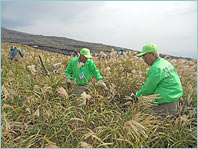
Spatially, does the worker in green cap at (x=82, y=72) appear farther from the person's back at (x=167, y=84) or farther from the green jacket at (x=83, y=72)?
the person's back at (x=167, y=84)

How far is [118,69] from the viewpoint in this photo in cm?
525

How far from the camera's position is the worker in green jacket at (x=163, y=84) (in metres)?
2.40

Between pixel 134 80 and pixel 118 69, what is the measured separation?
1.19 m

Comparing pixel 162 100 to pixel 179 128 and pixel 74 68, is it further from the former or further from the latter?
pixel 74 68

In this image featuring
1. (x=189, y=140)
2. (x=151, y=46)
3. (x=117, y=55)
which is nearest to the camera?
(x=189, y=140)

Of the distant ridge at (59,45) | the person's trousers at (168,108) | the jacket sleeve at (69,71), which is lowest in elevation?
the person's trousers at (168,108)

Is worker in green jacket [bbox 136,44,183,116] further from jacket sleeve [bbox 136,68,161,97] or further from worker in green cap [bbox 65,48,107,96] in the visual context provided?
worker in green cap [bbox 65,48,107,96]

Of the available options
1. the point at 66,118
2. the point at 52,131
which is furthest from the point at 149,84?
the point at 52,131

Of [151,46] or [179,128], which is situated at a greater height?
[151,46]

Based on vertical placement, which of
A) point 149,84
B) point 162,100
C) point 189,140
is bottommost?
point 189,140

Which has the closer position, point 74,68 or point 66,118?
point 66,118

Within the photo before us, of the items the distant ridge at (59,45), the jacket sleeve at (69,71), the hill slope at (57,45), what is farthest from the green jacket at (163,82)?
the hill slope at (57,45)

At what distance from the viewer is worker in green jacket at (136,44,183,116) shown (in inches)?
94.7

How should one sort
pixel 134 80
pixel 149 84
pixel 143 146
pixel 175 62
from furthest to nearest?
1. pixel 175 62
2. pixel 134 80
3. pixel 149 84
4. pixel 143 146
